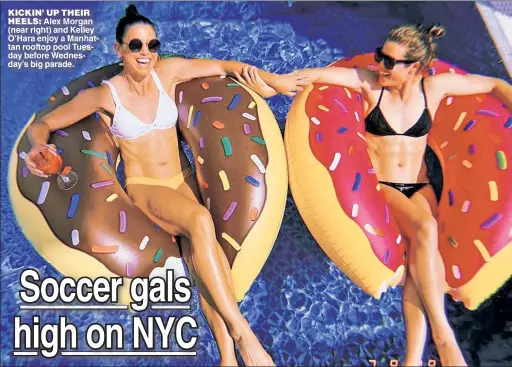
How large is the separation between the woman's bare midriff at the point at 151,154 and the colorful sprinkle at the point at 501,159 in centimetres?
118

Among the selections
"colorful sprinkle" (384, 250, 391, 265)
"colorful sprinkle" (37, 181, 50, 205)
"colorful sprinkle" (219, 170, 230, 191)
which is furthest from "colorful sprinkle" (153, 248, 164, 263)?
"colorful sprinkle" (384, 250, 391, 265)

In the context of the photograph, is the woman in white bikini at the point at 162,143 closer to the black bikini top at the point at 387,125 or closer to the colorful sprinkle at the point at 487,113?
the black bikini top at the point at 387,125

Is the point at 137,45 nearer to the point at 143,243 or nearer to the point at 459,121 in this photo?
the point at 143,243

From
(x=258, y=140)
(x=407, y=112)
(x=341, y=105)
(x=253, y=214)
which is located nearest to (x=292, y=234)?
(x=253, y=214)

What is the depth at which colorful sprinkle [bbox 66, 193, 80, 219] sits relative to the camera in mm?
1811

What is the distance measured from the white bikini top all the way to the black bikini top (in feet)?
2.47

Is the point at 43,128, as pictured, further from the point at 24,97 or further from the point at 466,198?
the point at 466,198

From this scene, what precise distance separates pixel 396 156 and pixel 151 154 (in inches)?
36.8

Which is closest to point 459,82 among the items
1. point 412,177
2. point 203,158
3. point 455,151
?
point 455,151

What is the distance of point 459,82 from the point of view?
6.88 ft

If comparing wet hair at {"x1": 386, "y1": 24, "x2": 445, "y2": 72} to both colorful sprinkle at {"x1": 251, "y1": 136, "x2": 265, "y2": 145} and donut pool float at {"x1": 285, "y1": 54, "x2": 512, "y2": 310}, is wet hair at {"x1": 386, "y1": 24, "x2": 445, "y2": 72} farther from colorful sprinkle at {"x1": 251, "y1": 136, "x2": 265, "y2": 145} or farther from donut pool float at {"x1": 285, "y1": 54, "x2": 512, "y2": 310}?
colorful sprinkle at {"x1": 251, "y1": 136, "x2": 265, "y2": 145}

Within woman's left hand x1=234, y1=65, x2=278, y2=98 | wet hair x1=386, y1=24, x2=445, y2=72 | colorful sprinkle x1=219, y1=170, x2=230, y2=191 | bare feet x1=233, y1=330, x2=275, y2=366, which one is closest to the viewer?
bare feet x1=233, y1=330, x2=275, y2=366

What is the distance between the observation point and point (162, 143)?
2.00 m

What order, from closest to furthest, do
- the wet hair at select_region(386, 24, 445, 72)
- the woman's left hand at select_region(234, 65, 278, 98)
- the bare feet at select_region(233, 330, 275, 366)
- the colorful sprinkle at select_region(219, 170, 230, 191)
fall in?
the bare feet at select_region(233, 330, 275, 366), the colorful sprinkle at select_region(219, 170, 230, 191), the wet hair at select_region(386, 24, 445, 72), the woman's left hand at select_region(234, 65, 278, 98)
